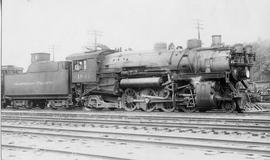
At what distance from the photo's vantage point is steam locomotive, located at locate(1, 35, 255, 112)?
1414cm

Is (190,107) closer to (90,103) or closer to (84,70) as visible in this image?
(90,103)

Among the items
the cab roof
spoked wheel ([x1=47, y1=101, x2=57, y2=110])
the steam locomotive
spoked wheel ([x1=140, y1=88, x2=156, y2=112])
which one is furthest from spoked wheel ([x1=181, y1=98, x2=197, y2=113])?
spoked wheel ([x1=47, y1=101, x2=57, y2=110])

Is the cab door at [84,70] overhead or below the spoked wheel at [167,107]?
overhead

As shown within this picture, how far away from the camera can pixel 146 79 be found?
1573 centimetres

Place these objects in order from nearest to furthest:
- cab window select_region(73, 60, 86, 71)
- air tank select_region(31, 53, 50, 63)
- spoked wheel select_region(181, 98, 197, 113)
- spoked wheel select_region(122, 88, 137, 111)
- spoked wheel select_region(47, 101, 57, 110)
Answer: spoked wheel select_region(181, 98, 197, 113) < spoked wheel select_region(122, 88, 137, 111) < cab window select_region(73, 60, 86, 71) < spoked wheel select_region(47, 101, 57, 110) < air tank select_region(31, 53, 50, 63)

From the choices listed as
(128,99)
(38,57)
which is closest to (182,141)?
(128,99)

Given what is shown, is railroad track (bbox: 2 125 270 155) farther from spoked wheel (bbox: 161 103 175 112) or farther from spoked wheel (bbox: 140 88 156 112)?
spoked wheel (bbox: 140 88 156 112)

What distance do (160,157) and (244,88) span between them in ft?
33.0

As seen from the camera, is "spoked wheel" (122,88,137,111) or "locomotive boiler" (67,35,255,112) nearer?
"locomotive boiler" (67,35,255,112)

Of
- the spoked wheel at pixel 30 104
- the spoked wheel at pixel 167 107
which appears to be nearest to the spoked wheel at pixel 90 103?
the spoked wheel at pixel 167 107

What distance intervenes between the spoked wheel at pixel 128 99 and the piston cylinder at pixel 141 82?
428 mm

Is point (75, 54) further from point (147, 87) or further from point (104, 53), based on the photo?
point (147, 87)

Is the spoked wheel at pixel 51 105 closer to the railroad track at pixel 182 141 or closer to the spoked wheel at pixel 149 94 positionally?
the spoked wheel at pixel 149 94

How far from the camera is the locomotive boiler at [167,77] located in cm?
1404
